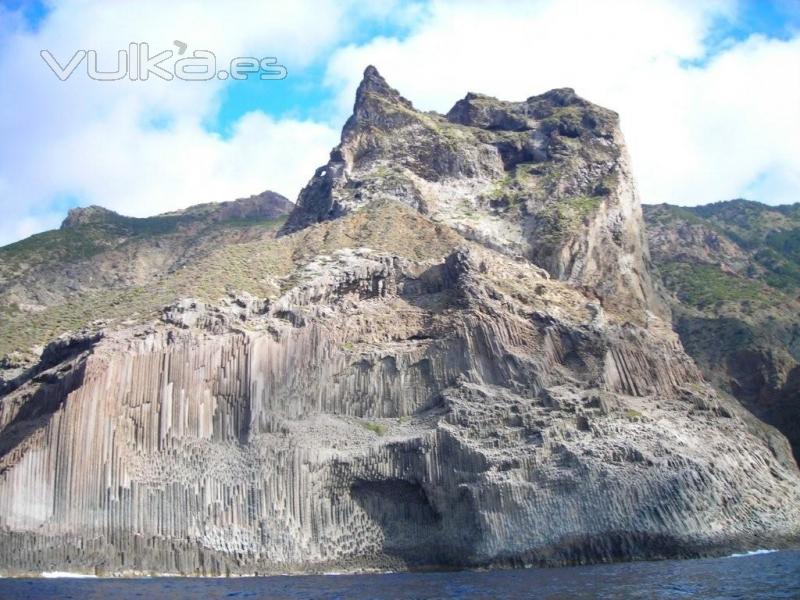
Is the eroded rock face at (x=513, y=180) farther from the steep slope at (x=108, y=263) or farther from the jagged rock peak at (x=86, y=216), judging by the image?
the jagged rock peak at (x=86, y=216)

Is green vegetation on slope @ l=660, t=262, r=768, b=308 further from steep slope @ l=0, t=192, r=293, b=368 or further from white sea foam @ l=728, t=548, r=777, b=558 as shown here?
white sea foam @ l=728, t=548, r=777, b=558

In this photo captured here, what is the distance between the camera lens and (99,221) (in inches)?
6191

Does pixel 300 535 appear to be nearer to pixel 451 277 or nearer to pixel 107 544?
pixel 107 544

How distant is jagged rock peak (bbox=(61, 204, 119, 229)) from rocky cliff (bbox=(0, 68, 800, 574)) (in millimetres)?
80548

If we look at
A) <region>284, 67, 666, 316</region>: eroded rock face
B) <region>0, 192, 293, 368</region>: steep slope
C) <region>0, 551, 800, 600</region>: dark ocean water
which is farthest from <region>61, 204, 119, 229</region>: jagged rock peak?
<region>0, 551, 800, 600</region>: dark ocean water

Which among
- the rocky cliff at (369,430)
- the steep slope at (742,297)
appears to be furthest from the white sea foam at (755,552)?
the steep slope at (742,297)

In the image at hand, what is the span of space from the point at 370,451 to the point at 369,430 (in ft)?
7.74

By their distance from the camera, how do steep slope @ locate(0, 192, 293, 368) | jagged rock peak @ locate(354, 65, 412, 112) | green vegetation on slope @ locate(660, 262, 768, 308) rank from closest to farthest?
1. steep slope @ locate(0, 192, 293, 368)
2. jagged rock peak @ locate(354, 65, 412, 112)
3. green vegetation on slope @ locate(660, 262, 768, 308)

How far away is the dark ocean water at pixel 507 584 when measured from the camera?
40938 millimetres

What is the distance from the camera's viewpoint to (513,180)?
111 metres

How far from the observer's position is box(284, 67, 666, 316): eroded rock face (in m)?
99.9

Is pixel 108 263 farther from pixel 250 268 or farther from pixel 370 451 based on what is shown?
pixel 370 451

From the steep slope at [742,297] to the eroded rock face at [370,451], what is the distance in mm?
30706

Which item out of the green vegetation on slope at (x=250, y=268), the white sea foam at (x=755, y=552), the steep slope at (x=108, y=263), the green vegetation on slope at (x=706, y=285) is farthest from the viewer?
the green vegetation on slope at (x=706, y=285)
